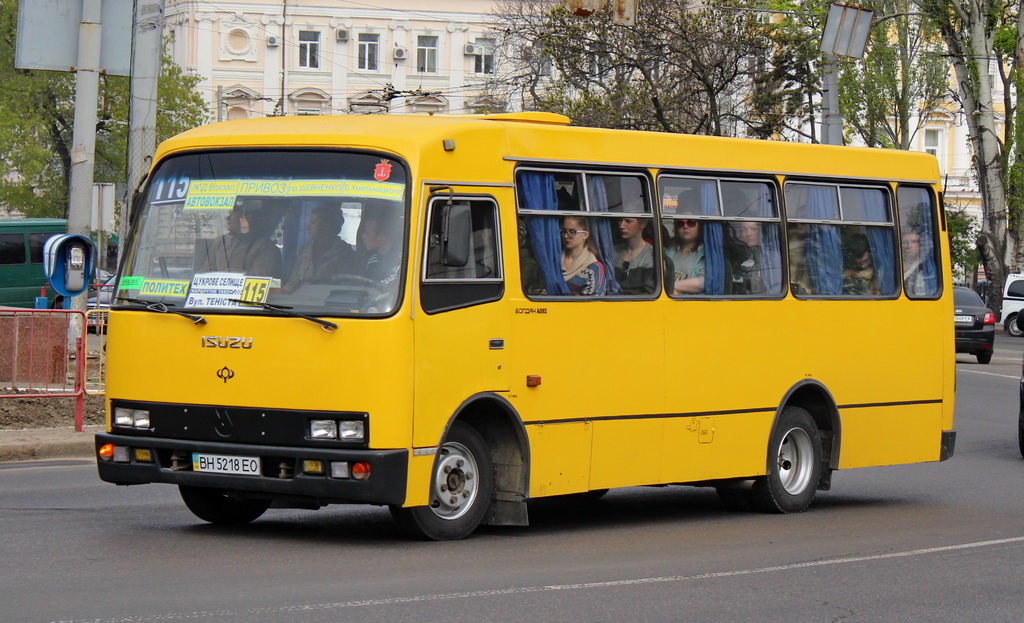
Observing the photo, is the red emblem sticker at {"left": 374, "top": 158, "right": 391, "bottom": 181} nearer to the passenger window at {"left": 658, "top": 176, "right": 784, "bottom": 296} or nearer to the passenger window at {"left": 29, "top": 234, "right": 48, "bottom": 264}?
the passenger window at {"left": 658, "top": 176, "right": 784, "bottom": 296}

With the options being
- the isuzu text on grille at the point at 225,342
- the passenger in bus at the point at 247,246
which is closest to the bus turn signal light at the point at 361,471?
the isuzu text on grille at the point at 225,342

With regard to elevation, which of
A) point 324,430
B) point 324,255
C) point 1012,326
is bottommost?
point 324,430

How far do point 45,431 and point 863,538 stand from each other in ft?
28.5

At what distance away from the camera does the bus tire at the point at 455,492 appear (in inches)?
369

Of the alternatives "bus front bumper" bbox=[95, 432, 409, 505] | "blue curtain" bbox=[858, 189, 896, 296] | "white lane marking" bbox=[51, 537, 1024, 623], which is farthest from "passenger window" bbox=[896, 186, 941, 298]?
"bus front bumper" bbox=[95, 432, 409, 505]

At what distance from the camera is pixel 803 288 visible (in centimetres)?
1230

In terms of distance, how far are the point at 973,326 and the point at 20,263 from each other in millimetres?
23374

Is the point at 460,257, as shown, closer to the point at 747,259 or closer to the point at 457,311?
the point at 457,311

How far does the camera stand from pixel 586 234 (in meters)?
10.5

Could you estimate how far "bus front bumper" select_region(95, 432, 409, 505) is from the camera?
8.88 meters

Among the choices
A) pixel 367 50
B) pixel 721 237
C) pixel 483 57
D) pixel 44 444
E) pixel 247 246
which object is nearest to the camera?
pixel 247 246

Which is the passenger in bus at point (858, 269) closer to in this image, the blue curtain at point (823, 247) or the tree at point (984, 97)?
the blue curtain at point (823, 247)

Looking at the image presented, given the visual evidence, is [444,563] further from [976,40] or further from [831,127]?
[976,40]

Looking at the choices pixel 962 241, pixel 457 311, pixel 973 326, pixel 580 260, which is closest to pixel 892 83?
pixel 962 241
